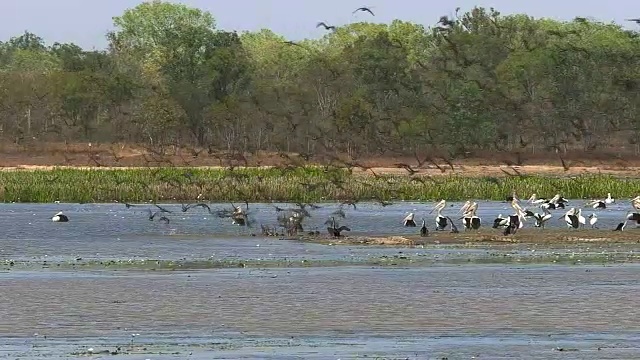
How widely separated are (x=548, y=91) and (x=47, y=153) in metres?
31.8

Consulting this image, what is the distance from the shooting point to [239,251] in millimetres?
32031

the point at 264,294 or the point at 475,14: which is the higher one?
the point at 475,14

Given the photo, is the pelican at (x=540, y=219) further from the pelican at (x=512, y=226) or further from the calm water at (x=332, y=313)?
the calm water at (x=332, y=313)

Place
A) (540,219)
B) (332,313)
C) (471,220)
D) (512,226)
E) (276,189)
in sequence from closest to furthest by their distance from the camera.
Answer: (332,313)
(512,226)
(471,220)
(540,219)
(276,189)

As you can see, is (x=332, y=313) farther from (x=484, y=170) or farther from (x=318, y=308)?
(x=484, y=170)

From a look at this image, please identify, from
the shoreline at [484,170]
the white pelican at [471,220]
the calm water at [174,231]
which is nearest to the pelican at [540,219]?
the calm water at [174,231]

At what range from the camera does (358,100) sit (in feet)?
288

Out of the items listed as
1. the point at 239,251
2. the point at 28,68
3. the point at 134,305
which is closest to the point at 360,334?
the point at 134,305

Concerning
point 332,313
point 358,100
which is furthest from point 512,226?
point 358,100

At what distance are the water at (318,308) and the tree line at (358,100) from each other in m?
54.3

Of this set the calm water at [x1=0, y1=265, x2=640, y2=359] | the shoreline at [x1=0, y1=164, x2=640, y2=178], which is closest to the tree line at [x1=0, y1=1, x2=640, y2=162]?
the shoreline at [x1=0, y1=164, x2=640, y2=178]

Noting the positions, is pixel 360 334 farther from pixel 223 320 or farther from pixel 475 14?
pixel 475 14

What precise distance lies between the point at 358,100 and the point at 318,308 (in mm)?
67726

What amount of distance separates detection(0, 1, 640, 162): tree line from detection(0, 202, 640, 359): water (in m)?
54.3
